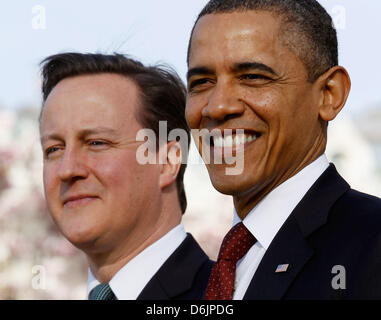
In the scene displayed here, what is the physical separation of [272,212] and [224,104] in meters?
0.55

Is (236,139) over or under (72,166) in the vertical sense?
over

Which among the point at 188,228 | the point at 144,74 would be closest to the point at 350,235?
the point at 144,74

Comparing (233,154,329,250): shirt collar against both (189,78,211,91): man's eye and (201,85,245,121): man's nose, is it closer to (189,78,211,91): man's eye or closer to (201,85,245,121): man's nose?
(201,85,245,121): man's nose

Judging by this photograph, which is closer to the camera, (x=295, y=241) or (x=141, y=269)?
(x=295, y=241)

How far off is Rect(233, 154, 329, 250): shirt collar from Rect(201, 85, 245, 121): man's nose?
408mm

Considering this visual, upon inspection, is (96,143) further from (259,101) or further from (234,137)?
(259,101)

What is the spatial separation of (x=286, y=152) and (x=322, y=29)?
62 centimetres

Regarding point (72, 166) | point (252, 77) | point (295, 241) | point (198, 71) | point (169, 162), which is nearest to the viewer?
point (295, 241)

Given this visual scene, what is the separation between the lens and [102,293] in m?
4.79

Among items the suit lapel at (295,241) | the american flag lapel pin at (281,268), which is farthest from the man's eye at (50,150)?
the american flag lapel pin at (281,268)

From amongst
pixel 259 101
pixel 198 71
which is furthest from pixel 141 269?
pixel 259 101

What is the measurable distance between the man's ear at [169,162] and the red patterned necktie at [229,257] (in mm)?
1446

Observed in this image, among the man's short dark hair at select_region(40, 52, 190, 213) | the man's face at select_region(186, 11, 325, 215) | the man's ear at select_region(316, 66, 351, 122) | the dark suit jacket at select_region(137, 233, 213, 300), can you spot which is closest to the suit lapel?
the man's face at select_region(186, 11, 325, 215)

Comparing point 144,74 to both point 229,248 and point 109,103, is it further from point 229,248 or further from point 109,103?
point 229,248
